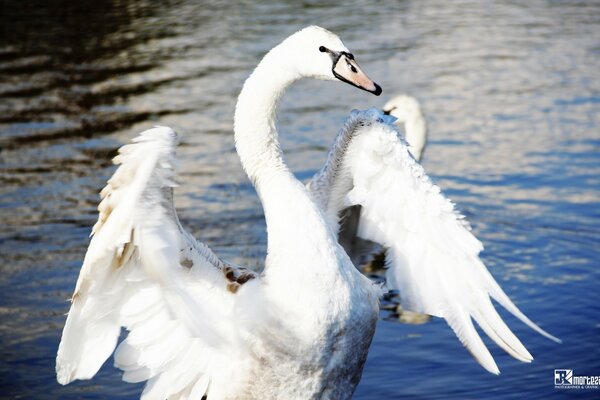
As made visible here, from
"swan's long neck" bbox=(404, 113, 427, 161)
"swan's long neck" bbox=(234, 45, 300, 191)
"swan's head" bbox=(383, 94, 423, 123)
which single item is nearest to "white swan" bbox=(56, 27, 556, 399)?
"swan's long neck" bbox=(234, 45, 300, 191)

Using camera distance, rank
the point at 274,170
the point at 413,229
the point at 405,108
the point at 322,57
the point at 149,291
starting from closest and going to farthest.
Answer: the point at 149,291, the point at 322,57, the point at 274,170, the point at 413,229, the point at 405,108

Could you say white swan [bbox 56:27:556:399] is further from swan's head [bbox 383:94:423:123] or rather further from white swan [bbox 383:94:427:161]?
swan's head [bbox 383:94:423:123]

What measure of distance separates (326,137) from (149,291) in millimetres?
8249

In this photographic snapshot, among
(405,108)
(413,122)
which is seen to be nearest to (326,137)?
(405,108)

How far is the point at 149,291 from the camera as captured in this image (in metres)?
5.63

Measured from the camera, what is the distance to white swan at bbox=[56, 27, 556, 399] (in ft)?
17.9

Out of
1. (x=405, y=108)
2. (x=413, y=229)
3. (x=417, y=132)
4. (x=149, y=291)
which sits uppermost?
(x=149, y=291)

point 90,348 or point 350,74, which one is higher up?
point 350,74

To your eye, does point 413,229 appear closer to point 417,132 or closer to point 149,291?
point 149,291

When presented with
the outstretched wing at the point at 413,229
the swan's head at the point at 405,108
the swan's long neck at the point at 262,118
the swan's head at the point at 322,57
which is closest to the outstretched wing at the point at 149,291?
the swan's long neck at the point at 262,118

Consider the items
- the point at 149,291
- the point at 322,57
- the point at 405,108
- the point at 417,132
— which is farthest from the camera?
the point at 405,108

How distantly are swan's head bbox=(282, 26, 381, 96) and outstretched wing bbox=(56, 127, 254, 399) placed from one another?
1.03 meters

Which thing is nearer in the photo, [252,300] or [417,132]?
[252,300]

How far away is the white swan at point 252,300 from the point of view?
17.9 ft
